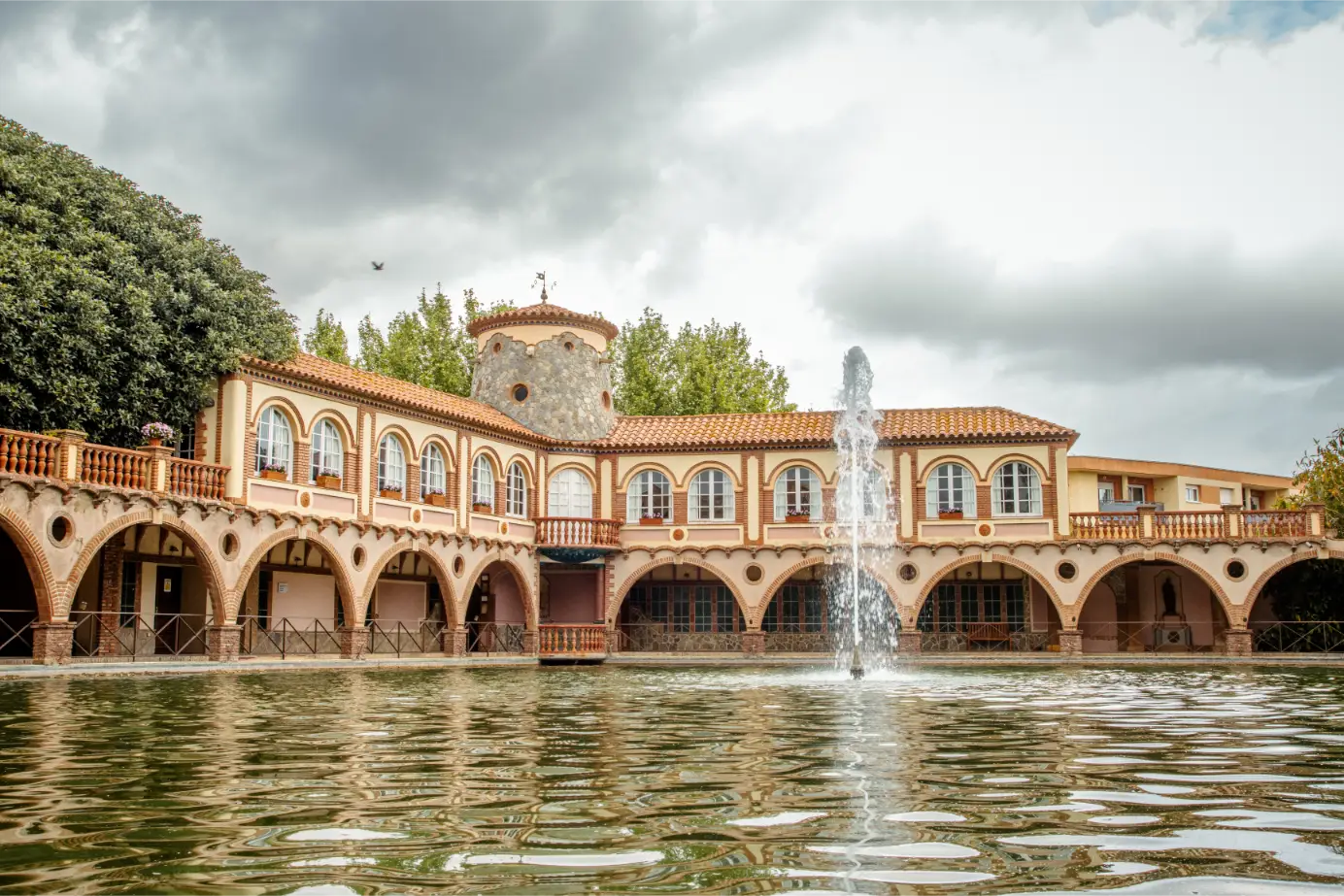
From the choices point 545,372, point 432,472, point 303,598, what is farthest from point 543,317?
point 303,598

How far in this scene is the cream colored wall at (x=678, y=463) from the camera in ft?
116

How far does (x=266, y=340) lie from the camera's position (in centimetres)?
2639

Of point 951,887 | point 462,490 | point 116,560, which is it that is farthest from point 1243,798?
point 462,490

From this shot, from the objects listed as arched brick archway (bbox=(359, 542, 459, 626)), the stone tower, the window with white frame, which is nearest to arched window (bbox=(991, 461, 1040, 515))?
the stone tower

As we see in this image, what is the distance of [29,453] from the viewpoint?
21266 mm

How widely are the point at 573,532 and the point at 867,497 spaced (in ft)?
26.2

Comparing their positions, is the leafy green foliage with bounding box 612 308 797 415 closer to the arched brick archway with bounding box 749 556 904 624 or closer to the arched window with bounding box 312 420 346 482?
the arched brick archway with bounding box 749 556 904 624

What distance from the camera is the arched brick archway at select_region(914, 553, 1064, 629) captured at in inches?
1296

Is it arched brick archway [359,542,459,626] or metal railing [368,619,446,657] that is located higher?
arched brick archway [359,542,459,626]

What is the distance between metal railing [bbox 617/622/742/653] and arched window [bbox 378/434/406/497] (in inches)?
325

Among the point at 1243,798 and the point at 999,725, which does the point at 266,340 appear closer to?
the point at 999,725

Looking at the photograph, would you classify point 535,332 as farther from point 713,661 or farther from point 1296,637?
point 1296,637

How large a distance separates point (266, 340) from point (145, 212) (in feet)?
11.1

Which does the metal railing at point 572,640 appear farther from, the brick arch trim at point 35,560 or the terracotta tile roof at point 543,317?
the brick arch trim at point 35,560
